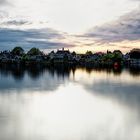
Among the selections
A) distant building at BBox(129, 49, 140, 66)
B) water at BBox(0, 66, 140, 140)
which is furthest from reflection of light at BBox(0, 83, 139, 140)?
distant building at BBox(129, 49, 140, 66)

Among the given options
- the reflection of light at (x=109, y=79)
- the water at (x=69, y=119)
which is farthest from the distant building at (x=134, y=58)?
the water at (x=69, y=119)

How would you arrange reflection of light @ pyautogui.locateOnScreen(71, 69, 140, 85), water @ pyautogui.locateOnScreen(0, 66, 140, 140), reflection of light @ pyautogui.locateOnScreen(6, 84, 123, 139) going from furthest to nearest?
reflection of light @ pyautogui.locateOnScreen(71, 69, 140, 85) → reflection of light @ pyautogui.locateOnScreen(6, 84, 123, 139) → water @ pyautogui.locateOnScreen(0, 66, 140, 140)

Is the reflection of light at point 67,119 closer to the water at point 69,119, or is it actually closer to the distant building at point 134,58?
the water at point 69,119

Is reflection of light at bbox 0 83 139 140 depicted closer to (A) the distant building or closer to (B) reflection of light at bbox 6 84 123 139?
(B) reflection of light at bbox 6 84 123 139

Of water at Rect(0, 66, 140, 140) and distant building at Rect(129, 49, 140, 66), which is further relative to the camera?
distant building at Rect(129, 49, 140, 66)

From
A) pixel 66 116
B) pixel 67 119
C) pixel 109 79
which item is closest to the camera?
pixel 67 119

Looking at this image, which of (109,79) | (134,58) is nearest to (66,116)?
(109,79)

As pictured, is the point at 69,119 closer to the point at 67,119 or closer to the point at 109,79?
the point at 67,119

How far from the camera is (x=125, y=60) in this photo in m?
187

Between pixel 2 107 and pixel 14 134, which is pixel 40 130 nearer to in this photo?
pixel 14 134

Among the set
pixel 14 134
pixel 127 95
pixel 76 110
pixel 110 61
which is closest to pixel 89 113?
pixel 76 110

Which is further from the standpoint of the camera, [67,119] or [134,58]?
[134,58]

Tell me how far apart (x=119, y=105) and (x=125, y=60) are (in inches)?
5897

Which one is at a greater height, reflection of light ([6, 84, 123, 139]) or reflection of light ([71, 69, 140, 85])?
reflection of light ([6, 84, 123, 139])
